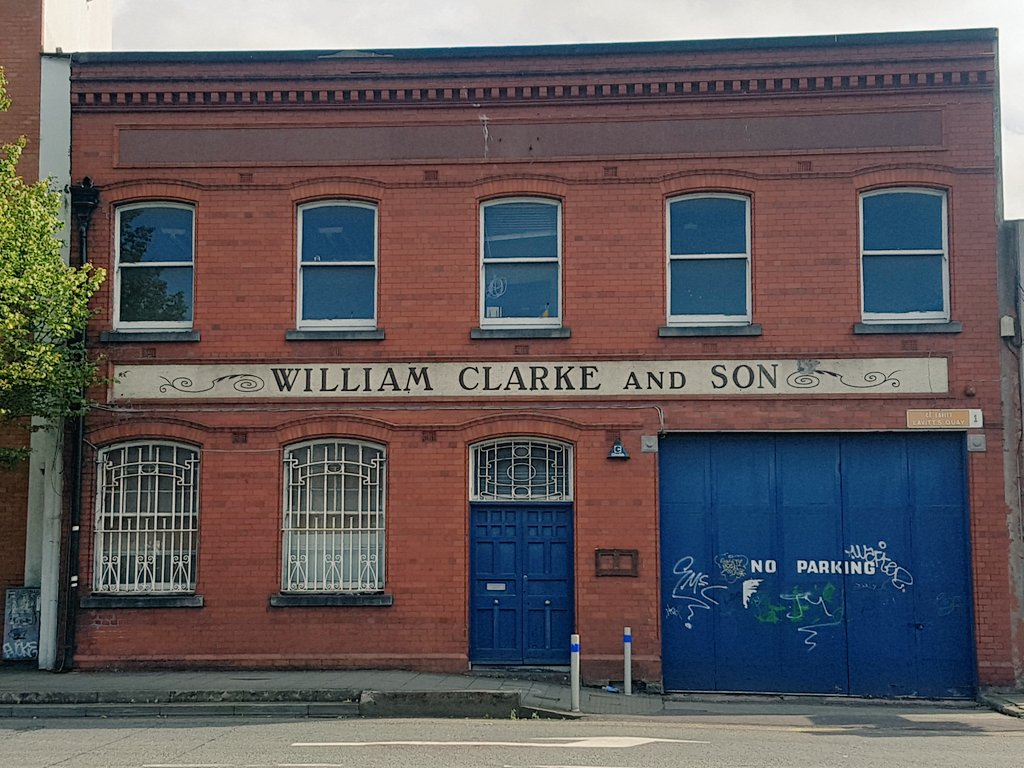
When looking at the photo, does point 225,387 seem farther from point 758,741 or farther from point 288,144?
point 758,741

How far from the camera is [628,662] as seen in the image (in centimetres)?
1427

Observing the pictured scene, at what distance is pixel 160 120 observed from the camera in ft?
52.1

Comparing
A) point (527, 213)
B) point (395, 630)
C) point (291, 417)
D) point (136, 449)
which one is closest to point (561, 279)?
point (527, 213)

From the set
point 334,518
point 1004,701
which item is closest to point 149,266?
point 334,518

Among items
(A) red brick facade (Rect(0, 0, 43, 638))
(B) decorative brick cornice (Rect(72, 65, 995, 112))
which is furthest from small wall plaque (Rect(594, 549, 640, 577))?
(A) red brick facade (Rect(0, 0, 43, 638))

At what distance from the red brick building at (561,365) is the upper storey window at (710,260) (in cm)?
6

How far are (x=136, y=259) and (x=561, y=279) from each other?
5.92 metres

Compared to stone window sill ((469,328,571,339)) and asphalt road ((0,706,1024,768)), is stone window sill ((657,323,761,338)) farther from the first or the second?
asphalt road ((0,706,1024,768))

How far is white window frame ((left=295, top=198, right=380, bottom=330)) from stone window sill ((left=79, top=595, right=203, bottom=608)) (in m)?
3.92

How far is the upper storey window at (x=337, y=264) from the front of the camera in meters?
15.7

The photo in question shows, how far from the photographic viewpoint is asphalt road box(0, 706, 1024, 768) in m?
9.85

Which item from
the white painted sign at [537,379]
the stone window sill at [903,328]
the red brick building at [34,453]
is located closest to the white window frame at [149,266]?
the white painted sign at [537,379]

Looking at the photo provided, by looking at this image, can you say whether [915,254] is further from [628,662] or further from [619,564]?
[628,662]

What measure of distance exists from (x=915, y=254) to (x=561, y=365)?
4.92 meters
